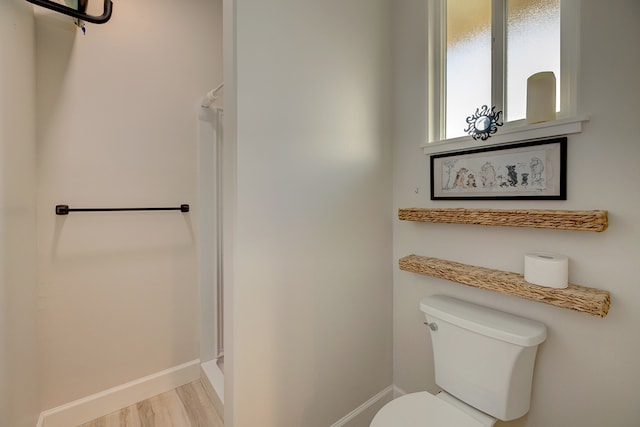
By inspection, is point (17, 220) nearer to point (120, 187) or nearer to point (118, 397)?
point (120, 187)

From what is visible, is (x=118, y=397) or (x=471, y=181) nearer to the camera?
(x=471, y=181)

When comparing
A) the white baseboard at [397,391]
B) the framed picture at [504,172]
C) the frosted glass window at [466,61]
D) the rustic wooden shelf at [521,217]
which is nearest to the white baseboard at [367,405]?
the white baseboard at [397,391]

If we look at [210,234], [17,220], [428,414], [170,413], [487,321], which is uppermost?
[17,220]

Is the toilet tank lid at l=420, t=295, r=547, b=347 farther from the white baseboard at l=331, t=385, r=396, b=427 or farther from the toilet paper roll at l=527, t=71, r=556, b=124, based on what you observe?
the toilet paper roll at l=527, t=71, r=556, b=124

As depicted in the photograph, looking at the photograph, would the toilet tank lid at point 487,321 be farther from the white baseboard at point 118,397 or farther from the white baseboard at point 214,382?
the white baseboard at point 118,397

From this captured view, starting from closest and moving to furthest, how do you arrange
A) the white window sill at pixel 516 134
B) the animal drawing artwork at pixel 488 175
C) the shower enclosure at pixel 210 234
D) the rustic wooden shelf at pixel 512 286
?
the rustic wooden shelf at pixel 512 286, the white window sill at pixel 516 134, the animal drawing artwork at pixel 488 175, the shower enclosure at pixel 210 234

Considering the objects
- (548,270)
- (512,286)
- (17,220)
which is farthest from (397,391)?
(17,220)

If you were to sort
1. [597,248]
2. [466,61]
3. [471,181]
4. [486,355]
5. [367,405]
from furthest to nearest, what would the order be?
[367,405] < [466,61] < [471,181] < [486,355] < [597,248]

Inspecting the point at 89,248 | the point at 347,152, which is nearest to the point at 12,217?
the point at 89,248

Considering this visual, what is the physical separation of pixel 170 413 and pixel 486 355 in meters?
1.84

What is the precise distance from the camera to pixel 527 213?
3.51 feet

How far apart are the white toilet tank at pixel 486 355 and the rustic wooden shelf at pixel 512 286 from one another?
15 centimetres

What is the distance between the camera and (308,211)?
1.28 m

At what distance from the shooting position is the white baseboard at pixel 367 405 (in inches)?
56.4
